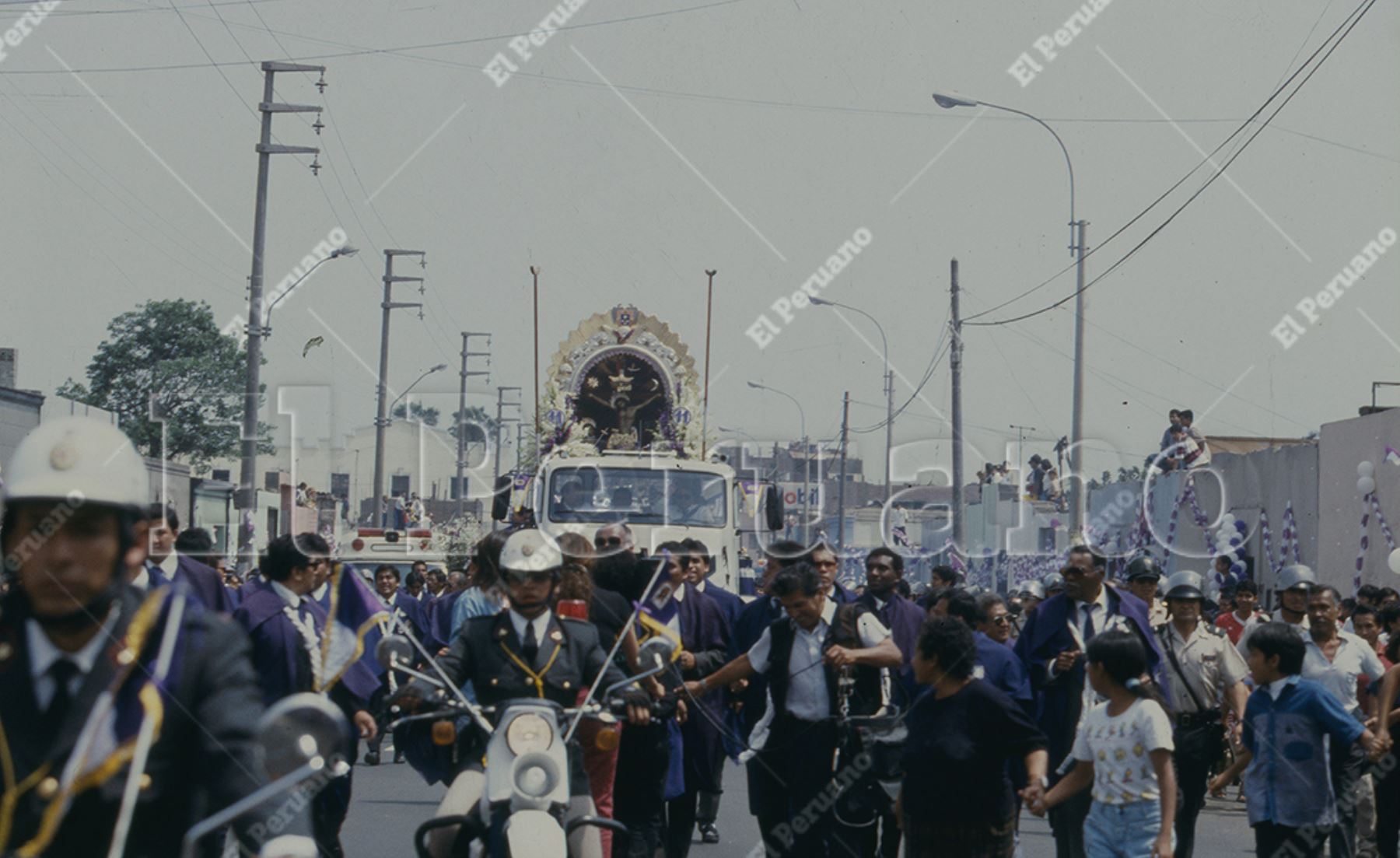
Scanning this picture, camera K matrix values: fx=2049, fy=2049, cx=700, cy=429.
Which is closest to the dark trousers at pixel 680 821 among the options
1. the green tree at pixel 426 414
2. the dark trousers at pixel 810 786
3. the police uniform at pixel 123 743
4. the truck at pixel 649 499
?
the dark trousers at pixel 810 786

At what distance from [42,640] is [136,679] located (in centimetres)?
18

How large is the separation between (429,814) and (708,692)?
4656 mm

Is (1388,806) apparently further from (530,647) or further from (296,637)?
(296,637)

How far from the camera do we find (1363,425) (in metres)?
22.8

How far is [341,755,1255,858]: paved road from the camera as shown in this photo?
12312 mm

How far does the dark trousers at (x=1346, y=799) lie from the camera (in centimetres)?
927

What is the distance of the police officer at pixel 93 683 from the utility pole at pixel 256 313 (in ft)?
87.9

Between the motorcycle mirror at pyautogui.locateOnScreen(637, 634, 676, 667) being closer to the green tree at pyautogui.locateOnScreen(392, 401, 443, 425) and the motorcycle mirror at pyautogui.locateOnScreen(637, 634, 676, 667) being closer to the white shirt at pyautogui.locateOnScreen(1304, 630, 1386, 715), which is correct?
the white shirt at pyautogui.locateOnScreen(1304, 630, 1386, 715)

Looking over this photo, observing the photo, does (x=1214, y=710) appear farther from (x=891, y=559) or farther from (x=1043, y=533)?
(x=1043, y=533)

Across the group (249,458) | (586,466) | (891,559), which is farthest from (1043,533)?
(891,559)

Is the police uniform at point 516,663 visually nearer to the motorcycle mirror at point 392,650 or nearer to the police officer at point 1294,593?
the motorcycle mirror at point 392,650

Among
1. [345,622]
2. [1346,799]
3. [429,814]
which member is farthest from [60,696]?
[429,814]

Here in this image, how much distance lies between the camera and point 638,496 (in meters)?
23.0

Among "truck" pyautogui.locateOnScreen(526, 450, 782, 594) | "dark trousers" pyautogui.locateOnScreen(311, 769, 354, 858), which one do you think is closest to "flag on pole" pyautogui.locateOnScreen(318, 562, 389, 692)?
"dark trousers" pyautogui.locateOnScreen(311, 769, 354, 858)
